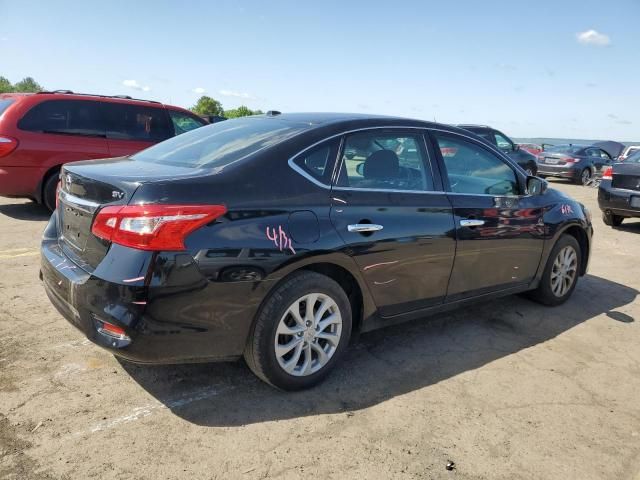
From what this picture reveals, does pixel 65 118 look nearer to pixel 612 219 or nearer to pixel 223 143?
pixel 223 143

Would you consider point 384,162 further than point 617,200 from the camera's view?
No

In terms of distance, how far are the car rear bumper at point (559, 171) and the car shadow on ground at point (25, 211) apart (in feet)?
51.6

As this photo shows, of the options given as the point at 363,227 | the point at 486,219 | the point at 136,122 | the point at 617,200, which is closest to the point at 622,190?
the point at 617,200

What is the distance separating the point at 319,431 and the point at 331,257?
95 centimetres

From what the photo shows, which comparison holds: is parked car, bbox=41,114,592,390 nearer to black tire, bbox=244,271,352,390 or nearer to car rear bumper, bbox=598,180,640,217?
black tire, bbox=244,271,352,390

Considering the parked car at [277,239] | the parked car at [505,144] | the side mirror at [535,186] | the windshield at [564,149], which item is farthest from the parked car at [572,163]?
the parked car at [277,239]

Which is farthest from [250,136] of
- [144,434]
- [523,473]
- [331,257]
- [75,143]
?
[75,143]

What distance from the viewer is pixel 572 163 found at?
1759 centimetres

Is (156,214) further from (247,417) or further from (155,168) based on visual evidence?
(247,417)

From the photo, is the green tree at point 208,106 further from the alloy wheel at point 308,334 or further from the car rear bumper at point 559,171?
the alloy wheel at point 308,334

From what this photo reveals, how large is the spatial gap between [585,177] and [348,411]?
58.6ft

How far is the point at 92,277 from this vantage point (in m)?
2.64

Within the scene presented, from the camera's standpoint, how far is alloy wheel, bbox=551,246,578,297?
4.87m

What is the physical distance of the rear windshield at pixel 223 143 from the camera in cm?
308
